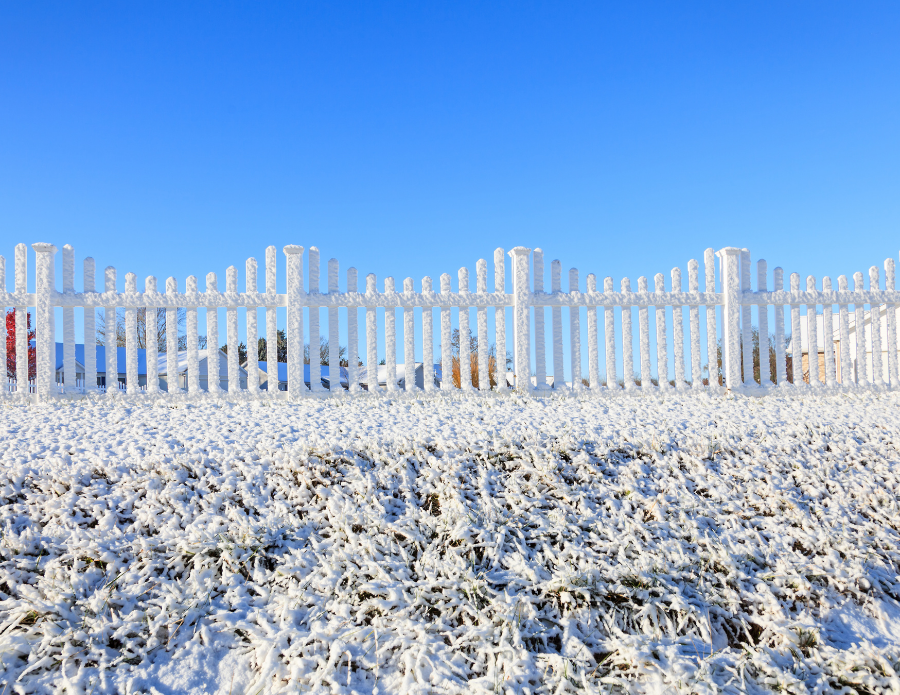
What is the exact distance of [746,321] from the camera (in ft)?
24.5

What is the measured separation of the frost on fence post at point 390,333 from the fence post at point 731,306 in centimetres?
Answer: 432

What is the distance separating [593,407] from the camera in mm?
5109

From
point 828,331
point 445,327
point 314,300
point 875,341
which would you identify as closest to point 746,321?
point 828,331

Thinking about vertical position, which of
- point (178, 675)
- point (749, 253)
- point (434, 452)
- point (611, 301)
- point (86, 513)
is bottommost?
point (178, 675)

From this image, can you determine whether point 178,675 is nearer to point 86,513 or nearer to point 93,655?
point 93,655

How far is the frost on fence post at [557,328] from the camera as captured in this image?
696cm

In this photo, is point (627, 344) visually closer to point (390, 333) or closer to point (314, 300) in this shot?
point (390, 333)

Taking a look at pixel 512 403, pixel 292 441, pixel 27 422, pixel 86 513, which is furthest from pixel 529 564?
pixel 27 422

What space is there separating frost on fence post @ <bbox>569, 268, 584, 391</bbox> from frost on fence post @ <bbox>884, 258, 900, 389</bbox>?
15.1ft

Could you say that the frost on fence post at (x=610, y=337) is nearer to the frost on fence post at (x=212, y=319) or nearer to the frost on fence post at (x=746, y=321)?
the frost on fence post at (x=746, y=321)

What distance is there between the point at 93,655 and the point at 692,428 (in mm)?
3875

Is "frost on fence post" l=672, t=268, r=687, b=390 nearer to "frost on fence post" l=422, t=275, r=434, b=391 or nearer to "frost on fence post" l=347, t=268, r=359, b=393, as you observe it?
"frost on fence post" l=422, t=275, r=434, b=391

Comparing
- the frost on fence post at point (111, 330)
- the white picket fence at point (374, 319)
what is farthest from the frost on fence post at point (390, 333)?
the frost on fence post at point (111, 330)

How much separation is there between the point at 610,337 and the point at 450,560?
16.2 ft
